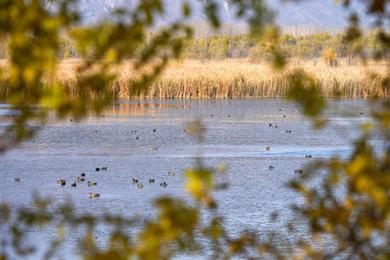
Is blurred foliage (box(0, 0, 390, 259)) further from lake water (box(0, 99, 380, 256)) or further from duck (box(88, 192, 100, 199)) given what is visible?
duck (box(88, 192, 100, 199))

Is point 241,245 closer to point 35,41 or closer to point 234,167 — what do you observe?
point 35,41

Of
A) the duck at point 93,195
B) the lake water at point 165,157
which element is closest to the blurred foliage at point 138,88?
the lake water at point 165,157

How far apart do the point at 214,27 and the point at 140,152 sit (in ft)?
55.7

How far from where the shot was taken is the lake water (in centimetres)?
1296

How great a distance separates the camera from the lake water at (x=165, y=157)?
12961 millimetres

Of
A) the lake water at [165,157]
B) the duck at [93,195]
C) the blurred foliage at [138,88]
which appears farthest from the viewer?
the duck at [93,195]

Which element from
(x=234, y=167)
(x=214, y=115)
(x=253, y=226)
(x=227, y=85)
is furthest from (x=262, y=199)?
(x=227, y=85)

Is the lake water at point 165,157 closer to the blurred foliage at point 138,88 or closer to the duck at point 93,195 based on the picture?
the duck at point 93,195

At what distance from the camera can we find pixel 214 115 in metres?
28.0

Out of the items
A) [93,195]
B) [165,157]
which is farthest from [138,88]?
[165,157]

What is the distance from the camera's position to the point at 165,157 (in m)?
18.3

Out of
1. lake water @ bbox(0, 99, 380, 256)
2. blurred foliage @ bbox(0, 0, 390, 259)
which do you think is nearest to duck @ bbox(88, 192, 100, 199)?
lake water @ bbox(0, 99, 380, 256)

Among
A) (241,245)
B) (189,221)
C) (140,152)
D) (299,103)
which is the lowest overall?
(140,152)

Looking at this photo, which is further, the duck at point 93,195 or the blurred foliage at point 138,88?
the duck at point 93,195
